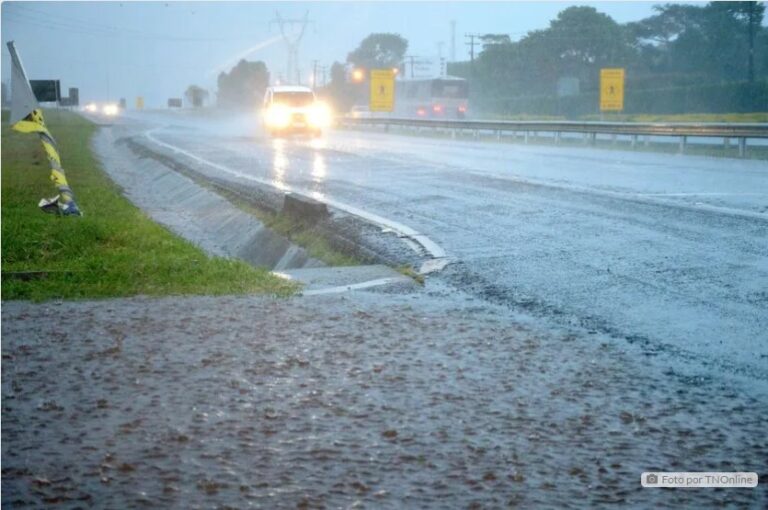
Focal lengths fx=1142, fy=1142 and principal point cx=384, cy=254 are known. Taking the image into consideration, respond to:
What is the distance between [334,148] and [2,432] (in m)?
31.6

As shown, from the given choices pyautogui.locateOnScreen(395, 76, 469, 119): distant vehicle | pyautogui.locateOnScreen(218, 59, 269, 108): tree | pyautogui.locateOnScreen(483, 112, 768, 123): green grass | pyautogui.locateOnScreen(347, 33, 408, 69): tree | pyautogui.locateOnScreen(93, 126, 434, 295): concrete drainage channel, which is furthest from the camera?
pyautogui.locateOnScreen(218, 59, 269, 108): tree

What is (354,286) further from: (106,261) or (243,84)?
(243,84)

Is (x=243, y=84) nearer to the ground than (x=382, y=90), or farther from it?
farther from it

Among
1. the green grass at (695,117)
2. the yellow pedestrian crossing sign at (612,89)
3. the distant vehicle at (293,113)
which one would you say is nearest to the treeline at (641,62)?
the green grass at (695,117)

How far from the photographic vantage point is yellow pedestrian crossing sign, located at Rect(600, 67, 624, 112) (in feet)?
156

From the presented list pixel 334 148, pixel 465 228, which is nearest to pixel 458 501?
pixel 465 228

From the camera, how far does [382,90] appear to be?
74.9m

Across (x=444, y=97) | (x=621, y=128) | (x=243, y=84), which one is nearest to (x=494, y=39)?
(x=444, y=97)

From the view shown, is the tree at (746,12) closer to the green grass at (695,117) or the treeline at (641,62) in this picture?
the treeline at (641,62)

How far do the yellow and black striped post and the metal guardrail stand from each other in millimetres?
19618

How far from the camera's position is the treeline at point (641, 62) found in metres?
51.7

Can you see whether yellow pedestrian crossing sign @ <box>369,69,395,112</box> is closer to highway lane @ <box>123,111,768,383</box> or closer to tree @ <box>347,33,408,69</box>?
highway lane @ <box>123,111,768,383</box>

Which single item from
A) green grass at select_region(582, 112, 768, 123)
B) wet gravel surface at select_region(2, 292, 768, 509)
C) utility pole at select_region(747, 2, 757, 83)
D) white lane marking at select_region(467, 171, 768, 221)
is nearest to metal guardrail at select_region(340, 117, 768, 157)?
green grass at select_region(582, 112, 768, 123)

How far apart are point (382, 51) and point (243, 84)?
48567 mm
